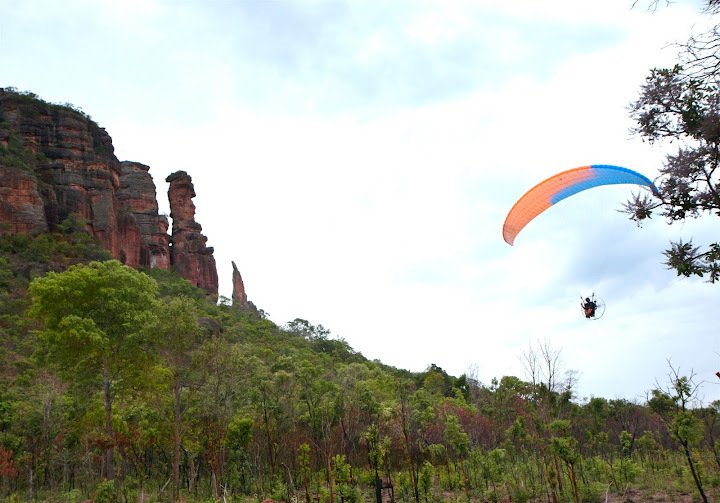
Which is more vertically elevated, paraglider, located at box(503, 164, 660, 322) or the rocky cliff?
the rocky cliff

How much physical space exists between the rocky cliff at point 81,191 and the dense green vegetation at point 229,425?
27.5m

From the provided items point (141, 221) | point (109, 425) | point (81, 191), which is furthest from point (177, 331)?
point (141, 221)

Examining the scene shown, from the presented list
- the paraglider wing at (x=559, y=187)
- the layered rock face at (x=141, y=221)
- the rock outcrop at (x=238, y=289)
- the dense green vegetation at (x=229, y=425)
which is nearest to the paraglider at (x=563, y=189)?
the paraglider wing at (x=559, y=187)

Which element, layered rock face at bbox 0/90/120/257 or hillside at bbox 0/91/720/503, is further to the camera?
layered rock face at bbox 0/90/120/257

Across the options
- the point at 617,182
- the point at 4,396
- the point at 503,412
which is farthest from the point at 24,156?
the point at 617,182

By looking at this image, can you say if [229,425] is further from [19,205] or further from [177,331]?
[19,205]

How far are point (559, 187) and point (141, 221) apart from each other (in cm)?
6925

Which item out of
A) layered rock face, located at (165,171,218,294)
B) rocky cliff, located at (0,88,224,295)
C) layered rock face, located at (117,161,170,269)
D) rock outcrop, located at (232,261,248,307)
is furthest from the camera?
rock outcrop, located at (232,261,248,307)

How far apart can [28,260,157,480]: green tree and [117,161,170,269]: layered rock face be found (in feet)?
160

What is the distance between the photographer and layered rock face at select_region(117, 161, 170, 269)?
6631 centimetres

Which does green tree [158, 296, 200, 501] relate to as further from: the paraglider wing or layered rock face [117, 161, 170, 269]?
layered rock face [117, 161, 170, 269]

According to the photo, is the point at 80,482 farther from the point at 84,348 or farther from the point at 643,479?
the point at 643,479

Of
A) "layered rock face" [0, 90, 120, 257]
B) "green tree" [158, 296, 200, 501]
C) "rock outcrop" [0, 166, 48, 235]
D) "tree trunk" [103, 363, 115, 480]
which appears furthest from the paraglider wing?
"layered rock face" [0, 90, 120, 257]

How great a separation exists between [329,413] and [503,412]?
1311cm
